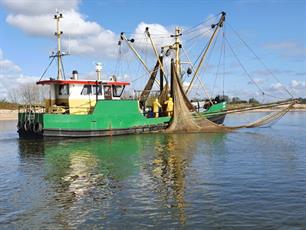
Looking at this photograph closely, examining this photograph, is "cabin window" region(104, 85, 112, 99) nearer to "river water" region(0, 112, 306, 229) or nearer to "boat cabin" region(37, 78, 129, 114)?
"boat cabin" region(37, 78, 129, 114)

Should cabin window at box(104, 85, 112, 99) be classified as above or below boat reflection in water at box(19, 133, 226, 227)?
above

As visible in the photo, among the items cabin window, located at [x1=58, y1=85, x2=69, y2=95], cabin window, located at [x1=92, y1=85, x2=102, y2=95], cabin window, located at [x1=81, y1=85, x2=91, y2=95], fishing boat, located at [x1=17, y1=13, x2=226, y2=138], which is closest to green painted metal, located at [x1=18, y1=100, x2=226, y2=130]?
fishing boat, located at [x1=17, y1=13, x2=226, y2=138]

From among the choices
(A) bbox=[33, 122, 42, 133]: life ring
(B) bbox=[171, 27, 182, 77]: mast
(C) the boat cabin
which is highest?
(B) bbox=[171, 27, 182, 77]: mast

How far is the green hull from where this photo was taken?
85.6 ft

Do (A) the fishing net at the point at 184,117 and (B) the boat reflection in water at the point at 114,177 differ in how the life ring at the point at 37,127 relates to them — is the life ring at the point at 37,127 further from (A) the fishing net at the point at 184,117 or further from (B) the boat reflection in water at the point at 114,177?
(A) the fishing net at the point at 184,117

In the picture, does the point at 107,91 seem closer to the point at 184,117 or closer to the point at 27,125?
the point at 184,117

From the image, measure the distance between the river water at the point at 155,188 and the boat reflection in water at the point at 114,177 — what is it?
0.08 ft

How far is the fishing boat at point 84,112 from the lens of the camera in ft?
86.6

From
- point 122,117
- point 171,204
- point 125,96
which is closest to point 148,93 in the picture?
point 125,96

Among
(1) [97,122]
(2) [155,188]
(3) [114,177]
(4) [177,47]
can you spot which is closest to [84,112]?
(1) [97,122]

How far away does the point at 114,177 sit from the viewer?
14.2m

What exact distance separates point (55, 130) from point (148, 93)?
9.35 m

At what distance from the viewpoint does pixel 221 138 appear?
27.4 meters

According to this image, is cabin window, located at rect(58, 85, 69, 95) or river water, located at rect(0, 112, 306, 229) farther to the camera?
cabin window, located at rect(58, 85, 69, 95)
